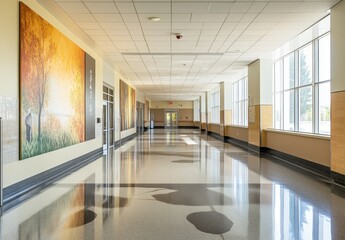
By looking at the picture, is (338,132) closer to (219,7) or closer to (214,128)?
(219,7)

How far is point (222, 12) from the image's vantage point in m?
6.37

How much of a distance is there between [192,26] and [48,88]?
3725mm

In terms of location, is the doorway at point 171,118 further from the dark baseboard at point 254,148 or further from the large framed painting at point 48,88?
the large framed painting at point 48,88

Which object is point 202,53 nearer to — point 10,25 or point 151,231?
point 10,25

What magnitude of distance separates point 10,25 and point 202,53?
267 inches

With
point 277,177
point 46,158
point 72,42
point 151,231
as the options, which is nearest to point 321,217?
point 151,231

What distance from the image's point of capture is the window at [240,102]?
16.2 meters

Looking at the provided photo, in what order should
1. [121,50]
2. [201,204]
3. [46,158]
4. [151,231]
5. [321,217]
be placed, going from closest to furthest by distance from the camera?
[151,231] → [321,217] → [201,204] → [46,158] → [121,50]

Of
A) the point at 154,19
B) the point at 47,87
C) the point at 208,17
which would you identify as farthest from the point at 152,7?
the point at 47,87

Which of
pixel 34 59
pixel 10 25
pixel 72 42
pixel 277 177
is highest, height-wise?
pixel 72 42

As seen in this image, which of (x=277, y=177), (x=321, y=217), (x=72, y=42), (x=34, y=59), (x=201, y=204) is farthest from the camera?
(x=72, y=42)

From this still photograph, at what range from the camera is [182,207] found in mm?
4520

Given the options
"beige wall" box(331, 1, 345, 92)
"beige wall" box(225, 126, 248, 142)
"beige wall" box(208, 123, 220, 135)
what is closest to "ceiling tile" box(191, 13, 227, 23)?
"beige wall" box(331, 1, 345, 92)

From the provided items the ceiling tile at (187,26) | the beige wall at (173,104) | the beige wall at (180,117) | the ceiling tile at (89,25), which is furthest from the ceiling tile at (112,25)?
the beige wall at (180,117)
